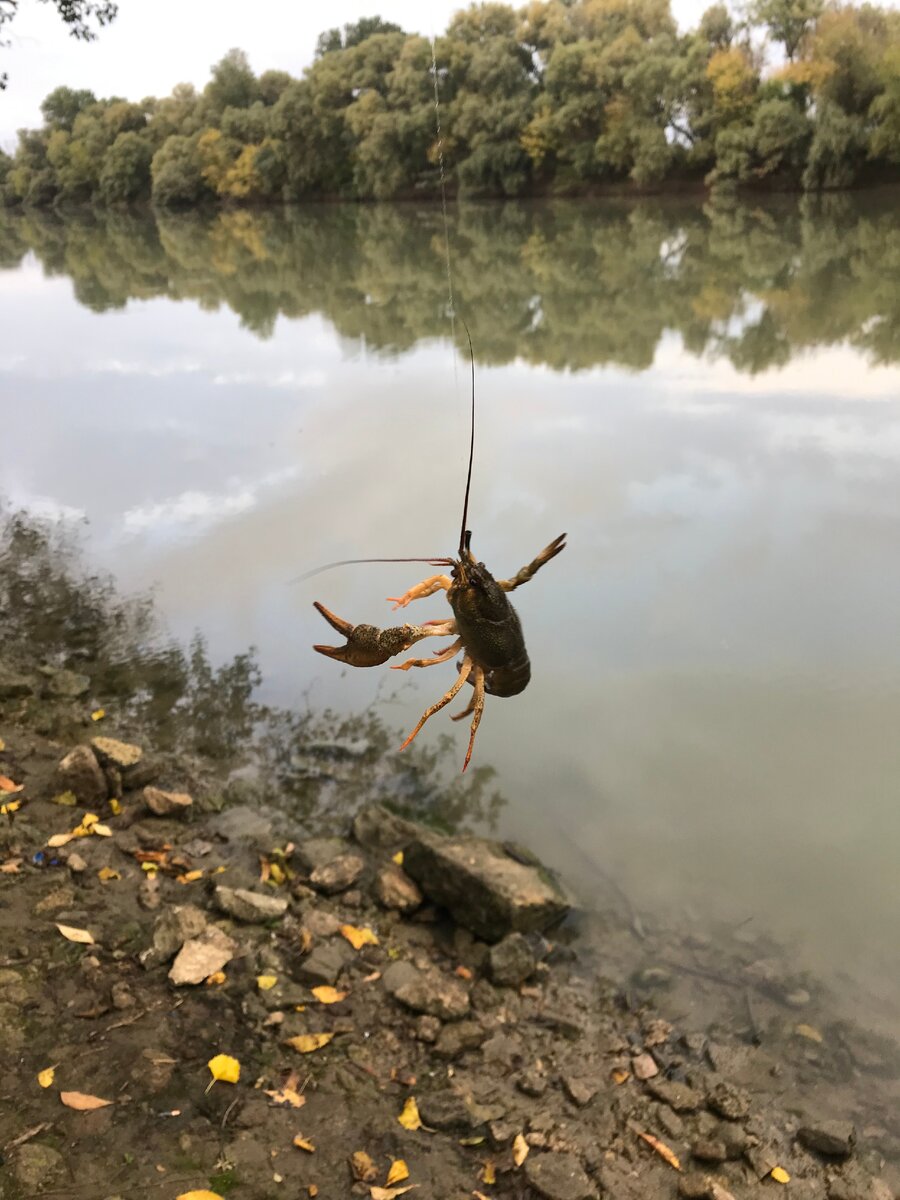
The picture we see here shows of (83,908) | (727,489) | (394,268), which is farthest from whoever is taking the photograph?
(394,268)

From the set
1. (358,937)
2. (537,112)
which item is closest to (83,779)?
(358,937)

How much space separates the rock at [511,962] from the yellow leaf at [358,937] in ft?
2.07

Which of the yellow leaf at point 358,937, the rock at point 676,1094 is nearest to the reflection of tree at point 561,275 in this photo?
the yellow leaf at point 358,937

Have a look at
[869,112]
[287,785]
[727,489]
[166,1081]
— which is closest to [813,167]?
[869,112]

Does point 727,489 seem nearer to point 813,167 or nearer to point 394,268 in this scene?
point 394,268

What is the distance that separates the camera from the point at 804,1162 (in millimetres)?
3264

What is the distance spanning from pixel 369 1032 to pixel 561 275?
1966 cm

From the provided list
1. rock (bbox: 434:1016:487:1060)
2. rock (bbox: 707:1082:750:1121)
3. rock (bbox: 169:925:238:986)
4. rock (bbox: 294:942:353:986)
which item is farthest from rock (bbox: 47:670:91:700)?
rock (bbox: 707:1082:750:1121)

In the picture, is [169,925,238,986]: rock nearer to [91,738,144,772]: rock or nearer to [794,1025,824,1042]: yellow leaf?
[91,738,144,772]: rock

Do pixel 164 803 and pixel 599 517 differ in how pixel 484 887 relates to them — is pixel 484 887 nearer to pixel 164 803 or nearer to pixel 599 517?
pixel 164 803

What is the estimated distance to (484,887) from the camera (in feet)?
14.1

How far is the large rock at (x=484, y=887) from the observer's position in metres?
4.25

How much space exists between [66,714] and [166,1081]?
3766 millimetres

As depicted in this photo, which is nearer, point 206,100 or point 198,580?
point 198,580
